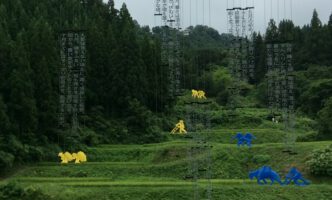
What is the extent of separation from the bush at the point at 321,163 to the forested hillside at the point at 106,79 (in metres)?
6.44

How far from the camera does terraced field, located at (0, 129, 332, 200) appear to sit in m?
25.0

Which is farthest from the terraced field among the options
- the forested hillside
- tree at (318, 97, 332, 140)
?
tree at (318, 97, 332, 140)

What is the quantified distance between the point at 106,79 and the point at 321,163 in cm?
2094

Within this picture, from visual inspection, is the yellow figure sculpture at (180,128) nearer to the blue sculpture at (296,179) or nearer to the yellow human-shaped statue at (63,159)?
the yellow human-shaped statue at (63,159)

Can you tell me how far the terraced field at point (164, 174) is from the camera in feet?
81.9

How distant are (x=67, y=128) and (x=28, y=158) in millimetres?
5337

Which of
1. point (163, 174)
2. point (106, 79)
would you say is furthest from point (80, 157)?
point (106, 79)

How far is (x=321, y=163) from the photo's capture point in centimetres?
2795

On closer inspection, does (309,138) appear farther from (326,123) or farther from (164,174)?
(164,174)

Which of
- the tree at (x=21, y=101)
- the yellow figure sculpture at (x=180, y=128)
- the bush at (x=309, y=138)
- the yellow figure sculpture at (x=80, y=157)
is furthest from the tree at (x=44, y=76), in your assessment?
the bush at (x=309, y=138)

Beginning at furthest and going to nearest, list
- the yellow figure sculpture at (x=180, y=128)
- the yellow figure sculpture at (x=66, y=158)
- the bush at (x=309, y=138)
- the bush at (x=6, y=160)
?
the yellow figure sculpture at (x=180, y=128)
the bush at (x=309, y=138)
the yellow figure sculpture at (x=66, y=158)
the bush at (x=6, y=160)

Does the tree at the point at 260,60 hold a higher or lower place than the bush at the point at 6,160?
higher

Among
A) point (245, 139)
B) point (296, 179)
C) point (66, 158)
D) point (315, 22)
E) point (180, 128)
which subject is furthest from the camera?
point (315, 22)

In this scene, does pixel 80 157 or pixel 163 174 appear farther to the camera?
pixel 80 157
